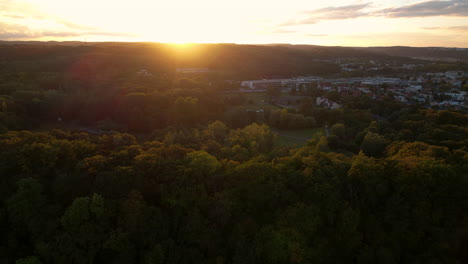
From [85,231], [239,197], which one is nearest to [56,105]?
[85,231]

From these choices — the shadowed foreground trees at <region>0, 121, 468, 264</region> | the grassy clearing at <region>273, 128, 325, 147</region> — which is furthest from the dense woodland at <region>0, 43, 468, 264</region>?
the grassy clearing at <region>273, 128, 325, 147</region>

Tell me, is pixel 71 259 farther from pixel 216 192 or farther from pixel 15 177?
pixel 216 192

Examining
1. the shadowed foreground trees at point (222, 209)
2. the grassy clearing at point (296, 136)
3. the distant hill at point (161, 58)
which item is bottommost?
the grassy clearing at point (296, 136)

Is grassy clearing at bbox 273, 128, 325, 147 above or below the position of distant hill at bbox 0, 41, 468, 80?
below

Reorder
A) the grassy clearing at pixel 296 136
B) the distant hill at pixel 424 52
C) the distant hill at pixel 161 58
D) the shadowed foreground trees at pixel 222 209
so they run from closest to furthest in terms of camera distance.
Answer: the shadowed foreground trees at pixel 222 209 < the grassy clearing at pixel 296 136 < the distant hill at pixel 161 58 < the distant hill at pixel 424 52

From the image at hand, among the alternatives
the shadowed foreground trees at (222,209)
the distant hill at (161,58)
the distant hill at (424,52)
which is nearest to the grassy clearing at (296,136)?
the shadowed foreground trees at (222,209)

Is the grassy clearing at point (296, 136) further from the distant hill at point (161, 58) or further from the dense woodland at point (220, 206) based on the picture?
the distant hill at point (161, 58)

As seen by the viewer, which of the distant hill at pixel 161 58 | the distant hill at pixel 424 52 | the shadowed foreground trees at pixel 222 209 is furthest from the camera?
the distant hill at pixel 424 52

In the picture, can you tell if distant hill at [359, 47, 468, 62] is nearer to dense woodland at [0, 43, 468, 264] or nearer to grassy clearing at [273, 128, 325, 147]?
grassy clearing at [273, 128, 325, 147]

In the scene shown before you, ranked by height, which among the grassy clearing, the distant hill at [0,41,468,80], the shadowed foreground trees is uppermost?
the distant hill at [0,41,468,80]

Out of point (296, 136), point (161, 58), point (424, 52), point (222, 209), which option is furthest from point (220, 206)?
point (424, 52)

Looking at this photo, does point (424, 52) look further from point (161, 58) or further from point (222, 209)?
point (222, 209)
